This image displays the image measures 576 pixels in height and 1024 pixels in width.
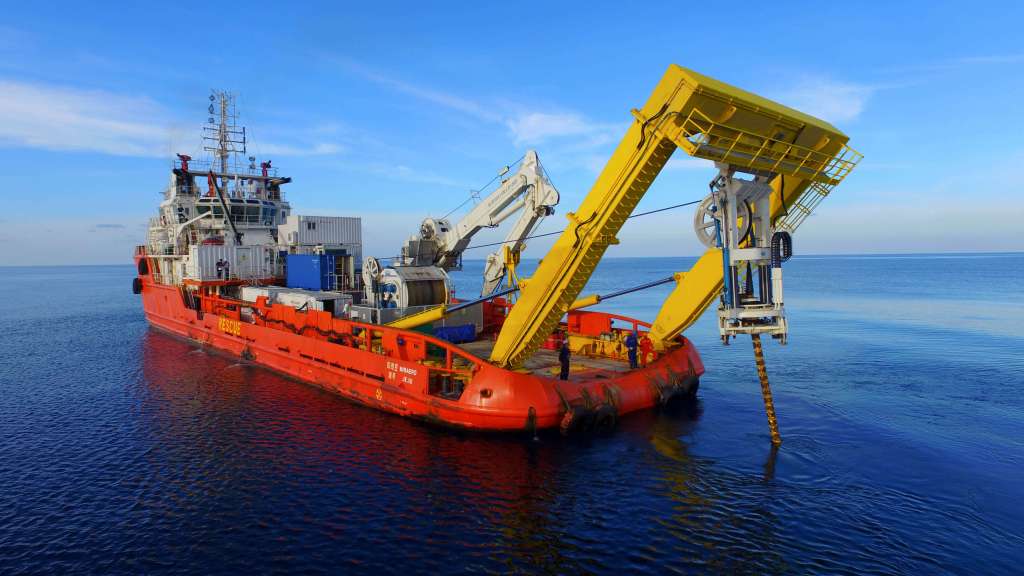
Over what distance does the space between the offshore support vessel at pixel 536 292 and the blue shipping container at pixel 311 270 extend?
0.33 feet

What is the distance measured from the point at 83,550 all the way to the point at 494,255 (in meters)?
17.9

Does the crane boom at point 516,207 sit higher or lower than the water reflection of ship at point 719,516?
higher

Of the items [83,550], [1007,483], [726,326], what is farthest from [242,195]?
[1007,483]

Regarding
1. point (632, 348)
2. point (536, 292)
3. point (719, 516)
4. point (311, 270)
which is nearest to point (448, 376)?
point (536, 292)

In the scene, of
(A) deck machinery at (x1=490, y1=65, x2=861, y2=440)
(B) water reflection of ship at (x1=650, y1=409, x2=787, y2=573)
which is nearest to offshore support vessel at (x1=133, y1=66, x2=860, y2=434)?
(A) deck machinery at (x1=490, y1=65, x2=861, y2=440)

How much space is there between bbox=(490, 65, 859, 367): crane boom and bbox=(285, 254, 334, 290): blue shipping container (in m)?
Answer: 15.2

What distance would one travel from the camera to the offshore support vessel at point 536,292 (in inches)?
582

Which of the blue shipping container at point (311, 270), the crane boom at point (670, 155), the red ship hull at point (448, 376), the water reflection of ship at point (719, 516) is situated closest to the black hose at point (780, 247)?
the crane boom at point (670, 155)

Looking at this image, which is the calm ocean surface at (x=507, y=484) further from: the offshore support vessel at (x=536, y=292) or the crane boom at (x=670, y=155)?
the crane boom at (x=670, y=155)

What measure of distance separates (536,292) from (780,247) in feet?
23.5

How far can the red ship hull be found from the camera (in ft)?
56.4

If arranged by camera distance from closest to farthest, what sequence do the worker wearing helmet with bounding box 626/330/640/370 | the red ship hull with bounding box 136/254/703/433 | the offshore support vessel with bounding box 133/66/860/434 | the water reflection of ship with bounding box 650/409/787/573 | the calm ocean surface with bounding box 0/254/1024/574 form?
the water reflection of ship with bounding box 650/409/787/573 < the calm ocean surface with bounding box 0/254/1024/574 < the offshore support vessel with bounding box 133/66/860/434 < the red ship hull with bounding box 136/254/703/433 < the worker wearing helmet with bounding box 626/330/640/370

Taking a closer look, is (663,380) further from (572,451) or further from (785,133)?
(785,133)

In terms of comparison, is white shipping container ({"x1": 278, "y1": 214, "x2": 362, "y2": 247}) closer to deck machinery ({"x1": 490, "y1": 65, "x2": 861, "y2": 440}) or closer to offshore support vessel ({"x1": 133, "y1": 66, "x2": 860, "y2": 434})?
offshore support vessel ({"x1": 133, "y1": 66, "x2": 860, "y2": 434})
